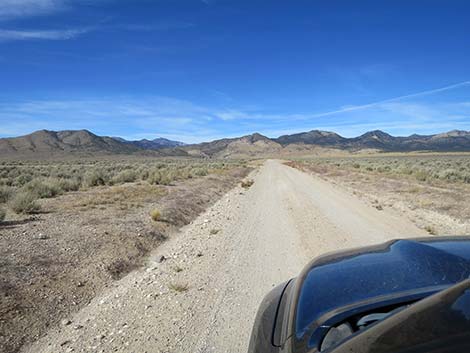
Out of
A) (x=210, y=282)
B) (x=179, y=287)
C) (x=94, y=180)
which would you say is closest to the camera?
(x=179, y=287)

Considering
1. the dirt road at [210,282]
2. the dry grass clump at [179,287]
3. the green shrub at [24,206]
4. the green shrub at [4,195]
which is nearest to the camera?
the dirt road at [210,282]

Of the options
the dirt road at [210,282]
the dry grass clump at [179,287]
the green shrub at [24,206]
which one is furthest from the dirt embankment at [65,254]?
the dry grass clump at [179,287]

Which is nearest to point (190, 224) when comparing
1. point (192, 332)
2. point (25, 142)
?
point (192, 332)

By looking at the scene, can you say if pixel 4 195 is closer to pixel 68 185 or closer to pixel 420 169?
pixel 68 185

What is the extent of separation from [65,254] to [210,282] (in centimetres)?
340

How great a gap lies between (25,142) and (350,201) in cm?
18483

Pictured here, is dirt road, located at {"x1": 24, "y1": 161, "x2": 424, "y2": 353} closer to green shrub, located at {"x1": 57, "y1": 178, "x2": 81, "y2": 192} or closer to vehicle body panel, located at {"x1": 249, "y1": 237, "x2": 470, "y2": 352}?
vehicle body panel, located at {"x1": 249, "y1": 237, "x2": 470, "y2": 352}

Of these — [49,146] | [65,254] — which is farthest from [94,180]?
[49,146]

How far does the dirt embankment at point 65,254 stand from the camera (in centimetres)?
446

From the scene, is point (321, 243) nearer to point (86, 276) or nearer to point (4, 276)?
point (86, 276)

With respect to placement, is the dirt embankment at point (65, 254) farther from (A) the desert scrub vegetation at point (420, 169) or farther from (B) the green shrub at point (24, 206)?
(A) the desert scrub vegetation at point (420, 169)

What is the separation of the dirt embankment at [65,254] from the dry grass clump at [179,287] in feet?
4.24

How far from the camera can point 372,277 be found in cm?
216

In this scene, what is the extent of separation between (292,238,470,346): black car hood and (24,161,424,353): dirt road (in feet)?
5.79
